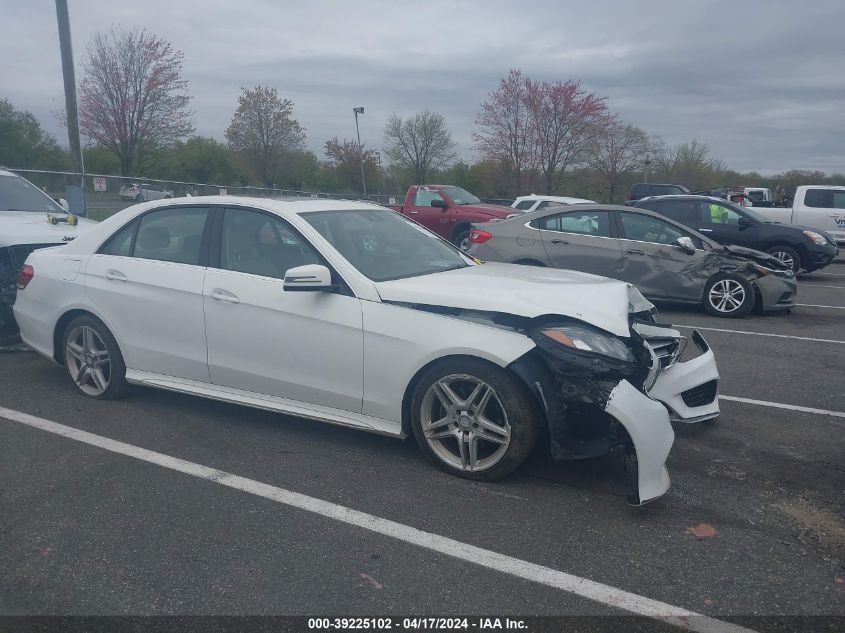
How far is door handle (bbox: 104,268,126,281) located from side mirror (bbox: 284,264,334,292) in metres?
1.73

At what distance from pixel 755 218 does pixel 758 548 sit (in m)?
11.4

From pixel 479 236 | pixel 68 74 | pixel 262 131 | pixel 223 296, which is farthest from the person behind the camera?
pixel 262 131

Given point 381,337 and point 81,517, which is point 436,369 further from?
point 81,517

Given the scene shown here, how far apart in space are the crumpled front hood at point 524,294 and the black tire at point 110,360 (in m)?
2.34

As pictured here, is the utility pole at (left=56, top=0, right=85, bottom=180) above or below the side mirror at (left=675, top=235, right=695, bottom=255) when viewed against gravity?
above

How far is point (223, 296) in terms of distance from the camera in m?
4.88

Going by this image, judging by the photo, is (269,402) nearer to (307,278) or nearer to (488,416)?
(307,278)

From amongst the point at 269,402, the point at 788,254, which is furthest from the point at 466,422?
the point at 788,254

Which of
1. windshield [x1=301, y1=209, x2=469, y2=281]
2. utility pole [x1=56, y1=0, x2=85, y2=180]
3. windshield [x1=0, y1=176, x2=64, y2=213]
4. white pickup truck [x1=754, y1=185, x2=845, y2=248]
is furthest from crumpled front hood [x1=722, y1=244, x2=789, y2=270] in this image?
utility pole [x1=56, y1=0, x2=85, y2=180]

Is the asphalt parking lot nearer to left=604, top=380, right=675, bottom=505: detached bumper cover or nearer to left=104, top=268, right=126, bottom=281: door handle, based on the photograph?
left=604, top=380, right=675, bottom=505: detached bumper cover

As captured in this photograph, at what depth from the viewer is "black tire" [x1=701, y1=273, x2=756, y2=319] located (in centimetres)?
966

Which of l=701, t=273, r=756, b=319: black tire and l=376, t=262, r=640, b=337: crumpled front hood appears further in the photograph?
l=701, t=273, r=756, b=319: black tire

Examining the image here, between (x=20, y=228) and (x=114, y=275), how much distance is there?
310 centimetres

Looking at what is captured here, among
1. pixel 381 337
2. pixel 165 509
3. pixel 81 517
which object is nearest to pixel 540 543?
pixel 381 337
